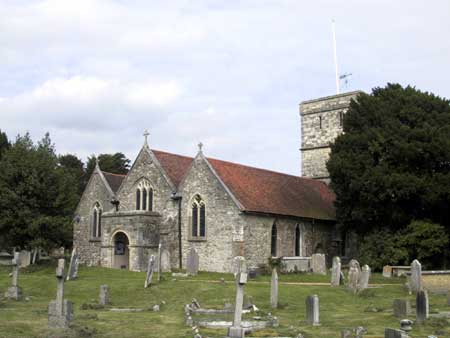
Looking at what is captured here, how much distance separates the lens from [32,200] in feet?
128

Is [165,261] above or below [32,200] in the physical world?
below

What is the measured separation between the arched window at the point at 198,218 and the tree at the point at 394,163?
8299mm

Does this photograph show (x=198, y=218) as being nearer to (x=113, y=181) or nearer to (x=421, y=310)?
(x=113, y=181)

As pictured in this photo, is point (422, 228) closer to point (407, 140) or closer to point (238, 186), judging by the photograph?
point (407, 140)

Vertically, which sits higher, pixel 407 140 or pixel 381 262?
pixel 407 140

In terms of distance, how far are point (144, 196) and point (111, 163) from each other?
35468 mm

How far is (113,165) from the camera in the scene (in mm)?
76875

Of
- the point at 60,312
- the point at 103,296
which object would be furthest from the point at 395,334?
the point at 103,296

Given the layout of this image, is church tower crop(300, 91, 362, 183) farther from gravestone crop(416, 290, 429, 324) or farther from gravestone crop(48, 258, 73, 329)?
gravestone crop(48, 258, 73, 329)

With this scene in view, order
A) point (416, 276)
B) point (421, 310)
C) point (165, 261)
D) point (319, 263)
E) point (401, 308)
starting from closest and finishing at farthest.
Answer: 1. point (421, 310)
2. point (401, 308)
3. point (416, 276)
4. point (319, 263)
5. point (165, 261)

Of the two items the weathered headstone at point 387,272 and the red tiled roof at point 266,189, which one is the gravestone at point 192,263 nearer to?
the red tiled roof at point 266,189

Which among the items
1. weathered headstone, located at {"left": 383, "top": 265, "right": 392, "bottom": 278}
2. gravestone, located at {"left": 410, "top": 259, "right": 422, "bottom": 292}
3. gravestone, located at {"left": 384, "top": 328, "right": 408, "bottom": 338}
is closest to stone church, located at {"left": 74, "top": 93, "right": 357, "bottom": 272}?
weathered headstone, located at {"left": 383, "top": 265, "right": 392, "bottom": 278}

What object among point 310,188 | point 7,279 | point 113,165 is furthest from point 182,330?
point 113,165

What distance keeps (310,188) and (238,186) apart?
9.66m
